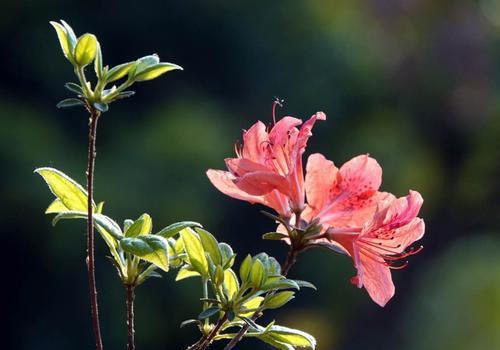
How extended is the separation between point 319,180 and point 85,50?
1.02 ft

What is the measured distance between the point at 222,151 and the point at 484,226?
13.2ft

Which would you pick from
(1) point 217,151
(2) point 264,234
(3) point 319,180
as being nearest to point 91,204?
(2) point 264,234

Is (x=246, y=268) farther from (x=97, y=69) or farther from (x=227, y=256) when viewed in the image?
(x=97, y=69)

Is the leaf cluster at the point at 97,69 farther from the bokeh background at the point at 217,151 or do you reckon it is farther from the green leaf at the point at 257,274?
the bokeh background at the point at 217,151

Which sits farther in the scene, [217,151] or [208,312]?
[217,151]

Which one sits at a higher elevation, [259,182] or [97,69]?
[97,69]

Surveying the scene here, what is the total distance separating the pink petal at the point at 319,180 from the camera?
1.09m

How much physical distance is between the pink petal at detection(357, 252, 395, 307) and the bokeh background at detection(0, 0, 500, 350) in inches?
239

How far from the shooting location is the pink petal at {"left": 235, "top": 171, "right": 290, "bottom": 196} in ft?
3.30

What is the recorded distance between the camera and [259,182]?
1.01 m

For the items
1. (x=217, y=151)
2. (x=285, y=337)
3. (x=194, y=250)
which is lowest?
(x=217, y=151)

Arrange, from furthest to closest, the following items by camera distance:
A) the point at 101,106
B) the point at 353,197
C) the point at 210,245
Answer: the point at 353,197, the point at 210,245, the point at 101,106

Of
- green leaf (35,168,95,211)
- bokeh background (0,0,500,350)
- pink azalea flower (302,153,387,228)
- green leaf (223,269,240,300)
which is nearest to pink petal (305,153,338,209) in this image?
pink azalea flower (302,153,387,228)

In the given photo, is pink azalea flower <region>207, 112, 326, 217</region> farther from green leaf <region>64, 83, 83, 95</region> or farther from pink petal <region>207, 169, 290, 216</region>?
green leaf <region>64, 83, 83, 95</region>
